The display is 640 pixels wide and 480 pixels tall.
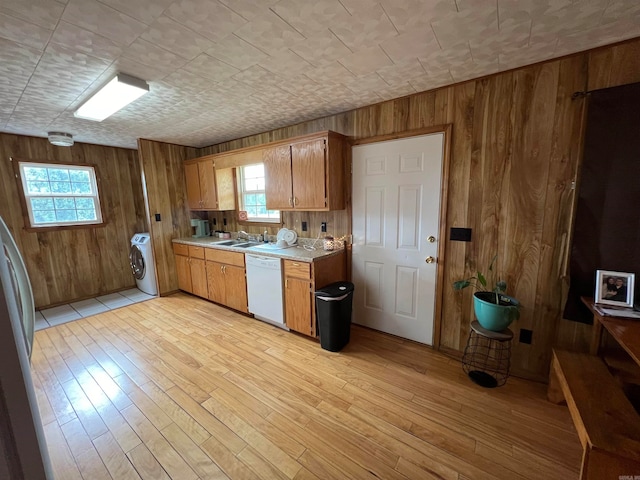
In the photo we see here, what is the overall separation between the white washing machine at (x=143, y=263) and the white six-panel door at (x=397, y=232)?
3.23 m

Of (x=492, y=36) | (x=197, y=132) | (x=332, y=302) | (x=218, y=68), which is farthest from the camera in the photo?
(x=197, y=132)

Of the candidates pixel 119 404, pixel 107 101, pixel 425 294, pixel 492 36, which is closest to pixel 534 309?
Result: pixel 425 294

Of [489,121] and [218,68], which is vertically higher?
[218,68]

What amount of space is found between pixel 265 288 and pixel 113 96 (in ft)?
7.39

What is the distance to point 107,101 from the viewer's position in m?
2.29

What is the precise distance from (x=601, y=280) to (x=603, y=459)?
1.07 m

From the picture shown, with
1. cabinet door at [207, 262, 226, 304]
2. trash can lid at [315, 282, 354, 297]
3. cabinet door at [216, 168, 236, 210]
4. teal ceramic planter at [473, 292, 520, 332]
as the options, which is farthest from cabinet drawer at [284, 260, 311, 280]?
cabinet door at [216, 168, 236, 210]

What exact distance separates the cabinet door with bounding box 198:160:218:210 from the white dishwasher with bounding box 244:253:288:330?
1.35 m

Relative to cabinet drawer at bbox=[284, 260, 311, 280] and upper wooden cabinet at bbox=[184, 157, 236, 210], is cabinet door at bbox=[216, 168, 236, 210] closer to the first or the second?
upper wooden cabinet at bbox=[184, 157, 236, 210]

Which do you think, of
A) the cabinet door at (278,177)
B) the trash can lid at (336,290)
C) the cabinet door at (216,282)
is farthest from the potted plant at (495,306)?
the cabinet door at (216,282)

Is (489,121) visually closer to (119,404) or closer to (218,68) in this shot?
(218,68)

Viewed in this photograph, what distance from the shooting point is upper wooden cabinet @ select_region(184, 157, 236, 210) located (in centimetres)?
387

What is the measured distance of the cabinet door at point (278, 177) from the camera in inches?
118

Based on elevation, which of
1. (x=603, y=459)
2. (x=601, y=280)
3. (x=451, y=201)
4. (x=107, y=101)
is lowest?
(x=603, y=459)
